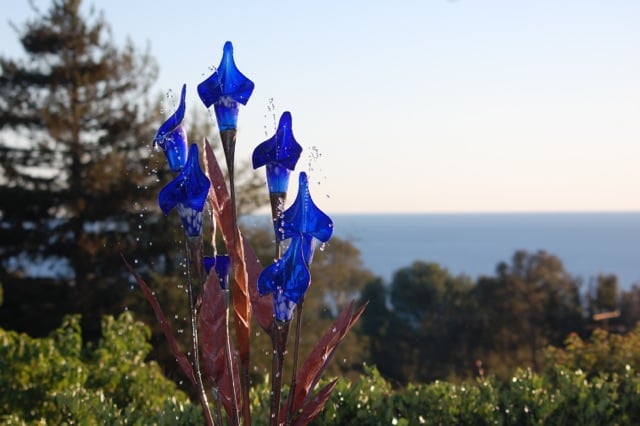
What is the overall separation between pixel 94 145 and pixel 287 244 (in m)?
16.3

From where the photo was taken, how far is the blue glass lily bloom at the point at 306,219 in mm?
1823

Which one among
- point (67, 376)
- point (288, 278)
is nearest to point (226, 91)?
point (288, 278)

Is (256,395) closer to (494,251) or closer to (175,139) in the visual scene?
(175,139)

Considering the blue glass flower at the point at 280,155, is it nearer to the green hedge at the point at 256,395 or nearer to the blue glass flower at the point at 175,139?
the blue glass flower at the point at 175,139

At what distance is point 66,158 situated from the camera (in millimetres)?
17484

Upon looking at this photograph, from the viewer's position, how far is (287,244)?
1913 mm

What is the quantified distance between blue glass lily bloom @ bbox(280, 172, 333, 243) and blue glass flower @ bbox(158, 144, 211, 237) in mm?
194

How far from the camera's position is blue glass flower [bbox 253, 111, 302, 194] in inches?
75.1

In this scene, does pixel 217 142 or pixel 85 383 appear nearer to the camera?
pixel 85 383

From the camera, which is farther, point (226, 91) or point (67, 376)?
point (67, 376)

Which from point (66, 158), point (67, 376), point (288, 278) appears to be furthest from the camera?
point (66, 158)

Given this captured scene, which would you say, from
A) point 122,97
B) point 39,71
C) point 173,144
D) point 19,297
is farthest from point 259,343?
point 173,144

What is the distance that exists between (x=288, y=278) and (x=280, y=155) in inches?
11.5

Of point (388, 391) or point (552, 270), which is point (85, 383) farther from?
point (552, 270)
